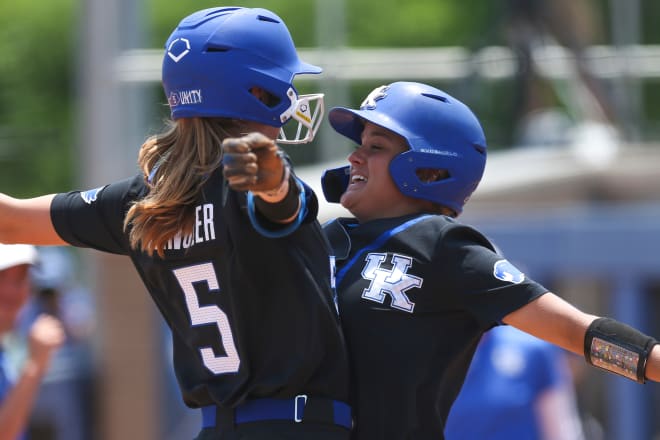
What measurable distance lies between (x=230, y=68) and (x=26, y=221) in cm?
72

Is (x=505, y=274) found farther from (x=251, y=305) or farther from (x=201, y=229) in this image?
(x=201, y=229)

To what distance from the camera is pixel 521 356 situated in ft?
18.4

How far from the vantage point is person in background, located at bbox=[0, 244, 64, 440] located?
460 cm

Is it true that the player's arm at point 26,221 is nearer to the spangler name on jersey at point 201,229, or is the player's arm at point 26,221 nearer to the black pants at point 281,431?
the spangler name on jersey at point 201,229

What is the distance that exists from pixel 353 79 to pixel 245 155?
7.01 m

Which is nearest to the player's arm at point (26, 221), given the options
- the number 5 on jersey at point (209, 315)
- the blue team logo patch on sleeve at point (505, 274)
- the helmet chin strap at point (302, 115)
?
the number 5 on jersey at point (209, 315)

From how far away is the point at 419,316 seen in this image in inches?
120

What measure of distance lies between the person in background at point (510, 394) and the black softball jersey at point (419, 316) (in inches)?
89.6

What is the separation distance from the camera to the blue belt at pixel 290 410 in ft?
9.26

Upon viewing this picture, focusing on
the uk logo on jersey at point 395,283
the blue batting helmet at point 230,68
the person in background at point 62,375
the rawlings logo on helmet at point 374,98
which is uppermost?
the blue batting helmet at point 230,68

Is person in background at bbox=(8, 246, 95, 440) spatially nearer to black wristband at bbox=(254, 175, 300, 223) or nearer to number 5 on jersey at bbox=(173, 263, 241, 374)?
number 5 on jersey at bbox=(173, 263, 241, 374)

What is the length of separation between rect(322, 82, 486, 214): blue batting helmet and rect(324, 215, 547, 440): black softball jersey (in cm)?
19

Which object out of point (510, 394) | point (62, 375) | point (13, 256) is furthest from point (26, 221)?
point (62, 375)

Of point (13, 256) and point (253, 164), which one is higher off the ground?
point (253, 164)
